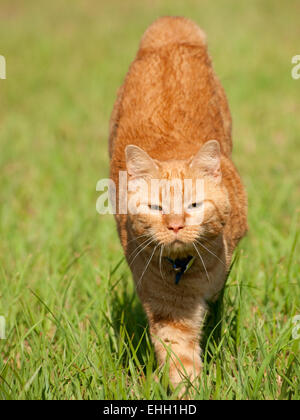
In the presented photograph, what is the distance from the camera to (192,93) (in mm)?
2736

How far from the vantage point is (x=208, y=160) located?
2.13m

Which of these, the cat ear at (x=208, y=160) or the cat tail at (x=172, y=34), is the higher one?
the cat tail at (x=172, y=34)

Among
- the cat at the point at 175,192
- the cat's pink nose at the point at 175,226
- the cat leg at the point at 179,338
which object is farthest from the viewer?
the cat leg at the point at 179,338

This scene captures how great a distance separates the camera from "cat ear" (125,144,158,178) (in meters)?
2.12

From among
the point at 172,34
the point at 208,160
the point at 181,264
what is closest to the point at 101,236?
the point at 172,34

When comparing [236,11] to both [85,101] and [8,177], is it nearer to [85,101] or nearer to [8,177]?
[85,101]

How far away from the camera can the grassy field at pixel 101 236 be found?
2160 mm

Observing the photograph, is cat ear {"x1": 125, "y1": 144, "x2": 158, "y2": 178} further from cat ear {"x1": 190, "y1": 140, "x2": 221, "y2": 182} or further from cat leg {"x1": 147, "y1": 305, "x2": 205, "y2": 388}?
cat leg {"x1": 147, "y1": 305, "x2": 205, "y2": 388}

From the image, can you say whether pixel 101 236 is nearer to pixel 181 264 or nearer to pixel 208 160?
pixel 181 264

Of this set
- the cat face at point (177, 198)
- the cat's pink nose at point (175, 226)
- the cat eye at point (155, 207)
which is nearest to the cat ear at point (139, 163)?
the cat face at point (177, 198)

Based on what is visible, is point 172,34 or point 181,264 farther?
point 172,34

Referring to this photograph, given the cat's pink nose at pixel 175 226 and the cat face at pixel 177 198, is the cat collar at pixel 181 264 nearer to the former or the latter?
the cat face at pixel 177 198

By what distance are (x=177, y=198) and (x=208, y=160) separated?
236 millimetres

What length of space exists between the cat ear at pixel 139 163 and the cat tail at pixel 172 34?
1175mm
